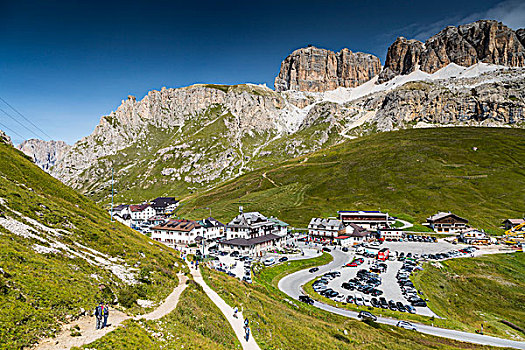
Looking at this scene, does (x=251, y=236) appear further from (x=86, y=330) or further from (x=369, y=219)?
(x=86, y=330)

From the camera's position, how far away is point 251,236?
358 feet

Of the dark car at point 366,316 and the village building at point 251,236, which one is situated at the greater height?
the village building at point 251,236

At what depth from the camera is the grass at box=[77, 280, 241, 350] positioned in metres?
19.0

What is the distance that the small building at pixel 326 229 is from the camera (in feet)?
396

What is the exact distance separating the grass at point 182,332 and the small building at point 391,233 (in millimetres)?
106599

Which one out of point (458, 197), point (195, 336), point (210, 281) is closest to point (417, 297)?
point (210, 281)

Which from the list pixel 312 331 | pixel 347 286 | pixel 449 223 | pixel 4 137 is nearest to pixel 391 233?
pixel 449 223

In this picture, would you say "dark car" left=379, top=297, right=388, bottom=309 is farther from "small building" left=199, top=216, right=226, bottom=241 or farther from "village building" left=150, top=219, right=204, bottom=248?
"small building" left=199, top=216, right=226, bottom=241

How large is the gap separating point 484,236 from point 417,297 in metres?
78.1

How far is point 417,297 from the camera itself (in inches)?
2376

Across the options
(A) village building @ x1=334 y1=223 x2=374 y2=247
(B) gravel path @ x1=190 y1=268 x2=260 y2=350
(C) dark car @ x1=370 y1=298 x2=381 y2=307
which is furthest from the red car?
(B) gravel path @ x1=190 y1=268 x2=260 y2=350

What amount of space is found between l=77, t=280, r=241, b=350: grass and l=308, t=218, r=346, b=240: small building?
9467 centimetres

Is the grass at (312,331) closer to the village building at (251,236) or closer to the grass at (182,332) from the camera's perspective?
the grass at (182,332)

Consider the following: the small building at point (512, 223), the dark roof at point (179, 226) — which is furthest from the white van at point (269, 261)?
the small building at point (512, 223)
